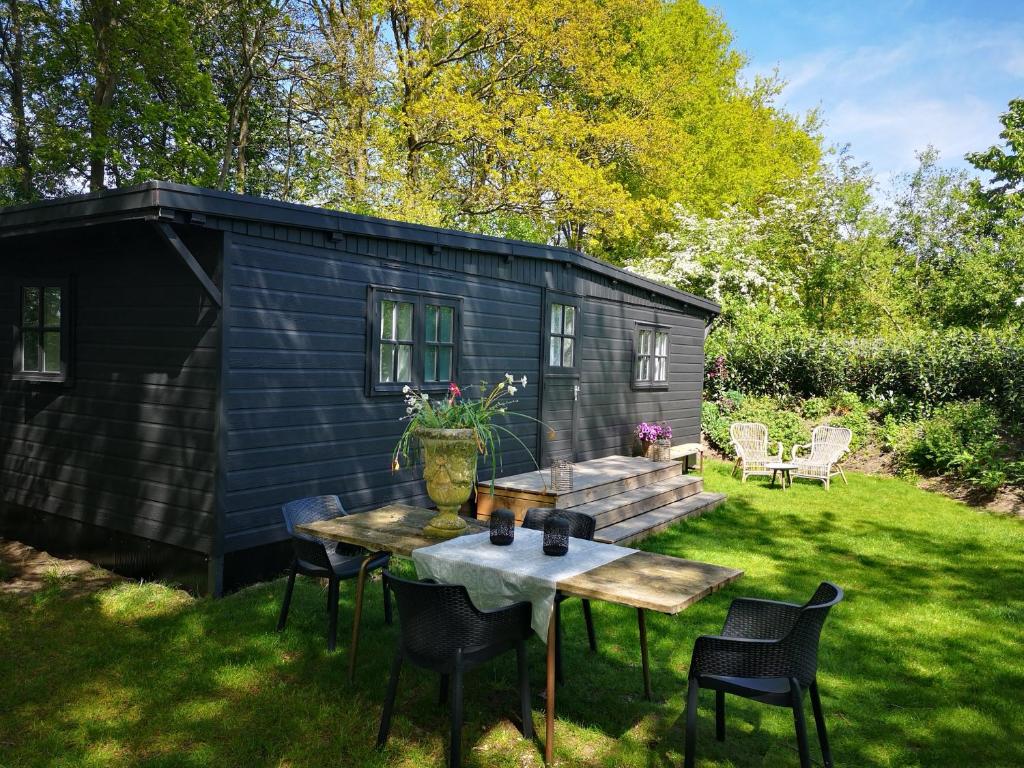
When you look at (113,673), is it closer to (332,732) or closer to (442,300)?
(332,732)

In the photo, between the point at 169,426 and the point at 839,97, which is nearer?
the point at 169,426

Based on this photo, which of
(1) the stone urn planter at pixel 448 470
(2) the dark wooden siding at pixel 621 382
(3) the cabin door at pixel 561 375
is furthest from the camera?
(2) the dark wooden siding at pixel 621 382

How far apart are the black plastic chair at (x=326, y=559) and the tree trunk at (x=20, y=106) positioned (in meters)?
13.0

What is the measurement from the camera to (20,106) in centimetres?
1406

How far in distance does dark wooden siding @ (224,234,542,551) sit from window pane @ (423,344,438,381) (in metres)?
0.38

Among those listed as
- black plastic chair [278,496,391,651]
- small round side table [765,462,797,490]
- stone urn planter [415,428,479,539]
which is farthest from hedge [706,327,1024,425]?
black plastic chair [278,496,391,651]

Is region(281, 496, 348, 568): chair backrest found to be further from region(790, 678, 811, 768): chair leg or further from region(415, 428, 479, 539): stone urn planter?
region(790, 678, 811, 768): chair leg

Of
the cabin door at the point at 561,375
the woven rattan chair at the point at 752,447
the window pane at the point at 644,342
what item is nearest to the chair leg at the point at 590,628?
the cabin door at the point at 561,375

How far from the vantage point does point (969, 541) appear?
7672 millimetres

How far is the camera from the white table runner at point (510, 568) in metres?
3.13

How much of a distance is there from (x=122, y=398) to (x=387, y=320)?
2.20m

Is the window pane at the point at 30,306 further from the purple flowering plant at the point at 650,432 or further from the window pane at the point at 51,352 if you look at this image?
the purple flowering plant at the point at 650,432

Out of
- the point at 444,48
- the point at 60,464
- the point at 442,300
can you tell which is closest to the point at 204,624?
the point at 60,464

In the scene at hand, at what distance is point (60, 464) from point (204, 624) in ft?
8.95
